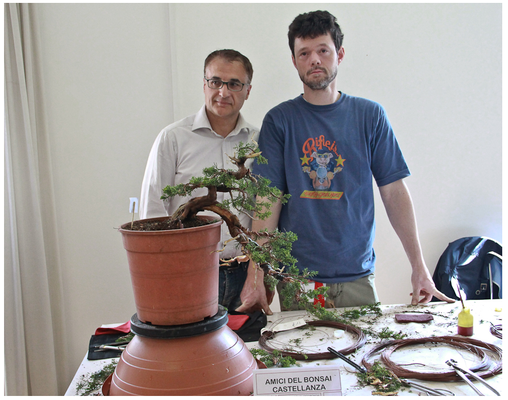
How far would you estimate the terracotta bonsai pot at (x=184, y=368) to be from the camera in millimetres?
916

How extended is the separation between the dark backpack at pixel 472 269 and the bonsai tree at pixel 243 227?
2.36 m

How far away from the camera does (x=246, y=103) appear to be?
3.14m

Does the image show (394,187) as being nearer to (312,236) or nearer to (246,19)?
(312,236)

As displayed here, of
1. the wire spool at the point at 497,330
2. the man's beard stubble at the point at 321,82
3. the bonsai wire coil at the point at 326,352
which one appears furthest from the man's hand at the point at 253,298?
the man's beard stubble at the point at 321,82

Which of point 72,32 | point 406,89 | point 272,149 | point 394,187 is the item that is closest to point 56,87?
point 72,32

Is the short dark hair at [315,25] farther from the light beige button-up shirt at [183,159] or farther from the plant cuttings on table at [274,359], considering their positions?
the plant cuttings on table at [274,359]

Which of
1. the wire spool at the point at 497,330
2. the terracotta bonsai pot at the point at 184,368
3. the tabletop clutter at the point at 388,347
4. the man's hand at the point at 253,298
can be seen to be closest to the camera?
the terracotta bonsai pot at the point at 184,368

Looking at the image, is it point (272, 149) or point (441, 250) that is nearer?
point (272, 149)

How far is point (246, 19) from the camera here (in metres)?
3.08

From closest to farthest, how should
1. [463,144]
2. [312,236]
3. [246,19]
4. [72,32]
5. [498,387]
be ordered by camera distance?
1. [498,387]
2. [312,236]
3. [72,32]
4. [246,19]
5. [463,144]

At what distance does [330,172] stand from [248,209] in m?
0.92

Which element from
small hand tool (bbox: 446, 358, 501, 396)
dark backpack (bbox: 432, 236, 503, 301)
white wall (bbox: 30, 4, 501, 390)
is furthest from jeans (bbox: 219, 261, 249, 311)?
dark backpack (bbox: 432, 236, 503, 301)

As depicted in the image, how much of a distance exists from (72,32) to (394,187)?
2363 millimetres

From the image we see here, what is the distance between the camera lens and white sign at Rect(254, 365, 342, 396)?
3.07 ft
